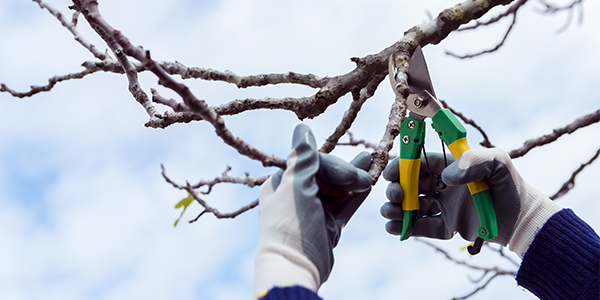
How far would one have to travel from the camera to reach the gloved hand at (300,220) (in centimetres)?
101

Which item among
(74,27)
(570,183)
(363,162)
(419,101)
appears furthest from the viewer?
(570,183)

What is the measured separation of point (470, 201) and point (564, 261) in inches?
13.7

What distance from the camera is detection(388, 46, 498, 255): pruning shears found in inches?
54.1

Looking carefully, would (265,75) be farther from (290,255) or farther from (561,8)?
(561,8)

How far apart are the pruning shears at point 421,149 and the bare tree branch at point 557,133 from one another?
1.11 meters

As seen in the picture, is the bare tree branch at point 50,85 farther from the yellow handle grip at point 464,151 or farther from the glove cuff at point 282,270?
the yellow handle grip at point 464,151

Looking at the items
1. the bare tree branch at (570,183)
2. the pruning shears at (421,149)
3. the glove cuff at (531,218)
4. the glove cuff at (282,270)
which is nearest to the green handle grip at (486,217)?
the pruning shears at (421,149)

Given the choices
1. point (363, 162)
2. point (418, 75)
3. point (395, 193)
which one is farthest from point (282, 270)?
point (418, 75)

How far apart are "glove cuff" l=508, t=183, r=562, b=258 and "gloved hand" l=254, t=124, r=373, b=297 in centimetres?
69

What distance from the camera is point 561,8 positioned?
8.80ft

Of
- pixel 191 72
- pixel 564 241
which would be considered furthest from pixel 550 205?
pixel 191 72

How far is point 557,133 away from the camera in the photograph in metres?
2.28

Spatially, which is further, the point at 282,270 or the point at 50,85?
the point at 50,85

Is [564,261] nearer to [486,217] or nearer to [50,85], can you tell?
[486,217]
